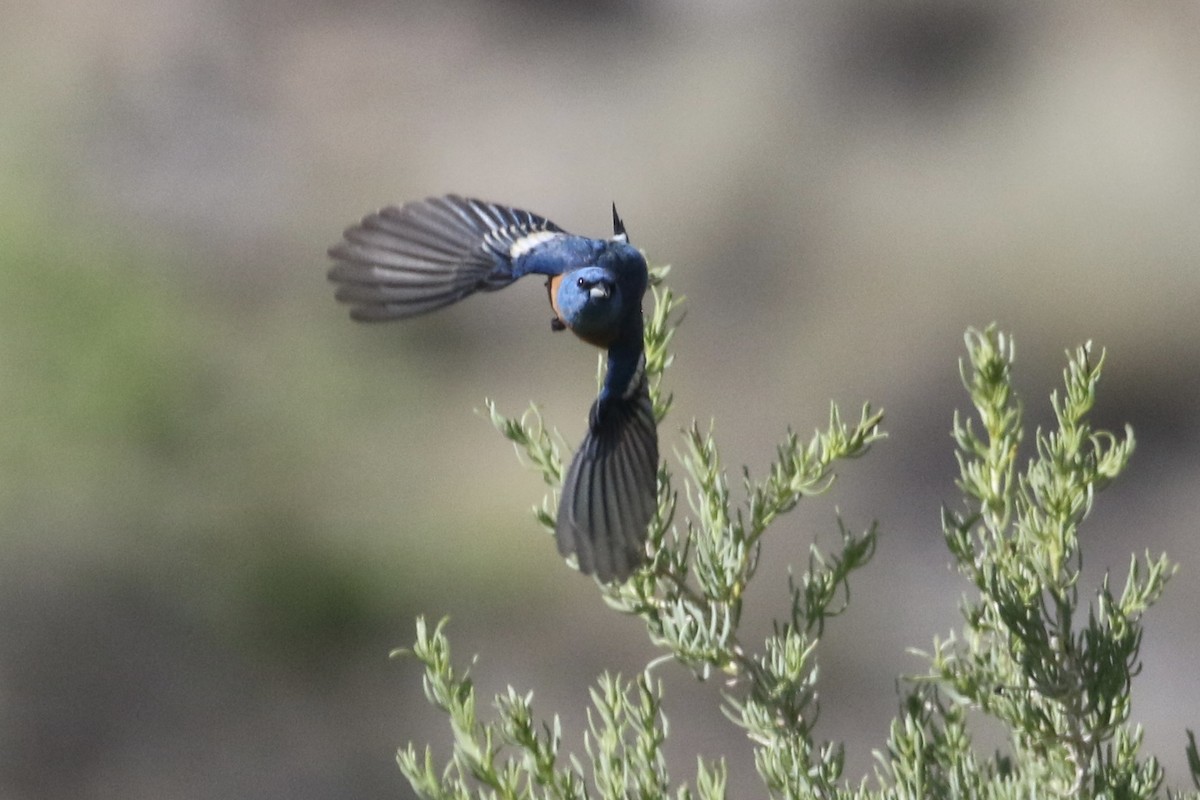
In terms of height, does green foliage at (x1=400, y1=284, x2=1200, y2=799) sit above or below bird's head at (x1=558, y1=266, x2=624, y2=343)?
below

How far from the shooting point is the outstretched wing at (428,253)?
0.49 metres

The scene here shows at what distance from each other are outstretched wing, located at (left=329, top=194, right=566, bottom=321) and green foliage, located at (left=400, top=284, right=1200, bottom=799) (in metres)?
0.05

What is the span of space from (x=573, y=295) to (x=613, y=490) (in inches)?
3.0

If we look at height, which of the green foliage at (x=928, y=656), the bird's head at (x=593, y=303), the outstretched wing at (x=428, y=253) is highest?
the outstretched wing at (x=428, y=253)

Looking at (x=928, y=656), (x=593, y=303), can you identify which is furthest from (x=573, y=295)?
(x=928, y=656)

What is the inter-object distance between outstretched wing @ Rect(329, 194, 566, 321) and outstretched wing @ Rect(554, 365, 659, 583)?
8 cm

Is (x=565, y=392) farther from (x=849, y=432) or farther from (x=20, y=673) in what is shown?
(x=849, y=432)

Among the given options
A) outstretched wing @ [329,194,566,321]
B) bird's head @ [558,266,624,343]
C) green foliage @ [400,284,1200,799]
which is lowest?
green foliage @ [400,284,1200,799]

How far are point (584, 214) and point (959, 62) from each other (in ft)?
1.66

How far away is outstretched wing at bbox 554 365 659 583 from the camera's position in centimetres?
43

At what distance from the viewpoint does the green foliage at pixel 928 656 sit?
17.6 inches

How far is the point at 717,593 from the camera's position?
18.8 inches

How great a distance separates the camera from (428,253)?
1.71 ft

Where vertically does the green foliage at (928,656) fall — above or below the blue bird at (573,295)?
below
